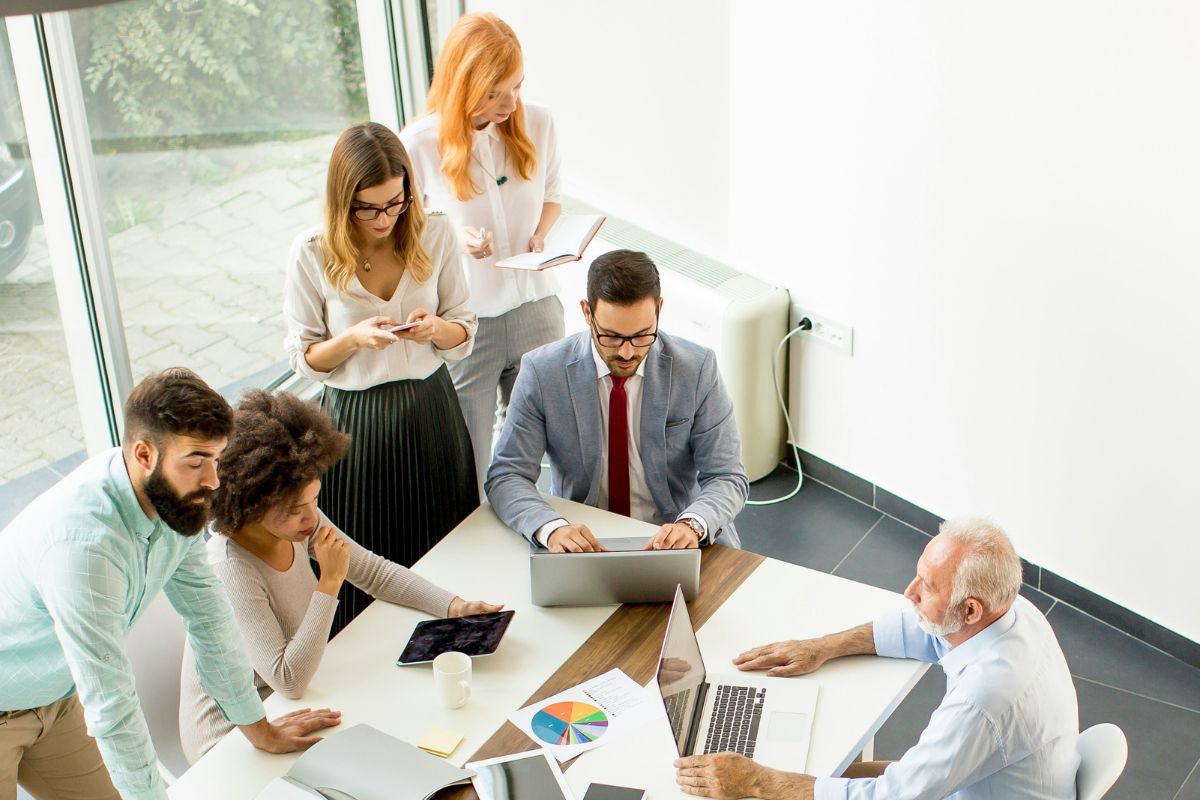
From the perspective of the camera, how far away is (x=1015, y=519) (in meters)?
4.11

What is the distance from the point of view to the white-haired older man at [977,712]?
2.22 metres

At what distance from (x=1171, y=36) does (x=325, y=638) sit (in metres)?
2.62

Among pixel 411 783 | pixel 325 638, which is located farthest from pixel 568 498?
pixel 411 783

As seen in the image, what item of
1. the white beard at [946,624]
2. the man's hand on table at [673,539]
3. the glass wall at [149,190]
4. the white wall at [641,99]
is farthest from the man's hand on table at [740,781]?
the white wall at [641,99]

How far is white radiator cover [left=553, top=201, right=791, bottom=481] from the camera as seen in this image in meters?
4.55

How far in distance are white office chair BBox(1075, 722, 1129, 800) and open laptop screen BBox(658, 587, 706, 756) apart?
28.7 inches

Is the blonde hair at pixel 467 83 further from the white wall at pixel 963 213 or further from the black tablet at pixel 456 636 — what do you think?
the black tablet at pixel 456 636

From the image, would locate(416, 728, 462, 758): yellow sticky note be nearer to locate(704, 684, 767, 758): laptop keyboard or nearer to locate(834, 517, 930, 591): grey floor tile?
locate(704, 684, 767, 758): laptop keyboard

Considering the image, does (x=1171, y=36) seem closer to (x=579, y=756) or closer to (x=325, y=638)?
(x=579, y=756)

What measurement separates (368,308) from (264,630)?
951mm

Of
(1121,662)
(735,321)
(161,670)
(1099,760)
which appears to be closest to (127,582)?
(161,670)

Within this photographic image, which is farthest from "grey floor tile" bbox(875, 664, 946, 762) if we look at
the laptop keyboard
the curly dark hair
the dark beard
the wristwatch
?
the dark beard

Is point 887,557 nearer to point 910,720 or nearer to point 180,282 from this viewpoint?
point 910,720

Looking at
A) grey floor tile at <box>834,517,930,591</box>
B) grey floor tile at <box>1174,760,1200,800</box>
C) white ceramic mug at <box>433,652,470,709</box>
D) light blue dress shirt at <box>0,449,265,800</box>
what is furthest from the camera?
grey floor tile at <box>834,517,930,591</box>
